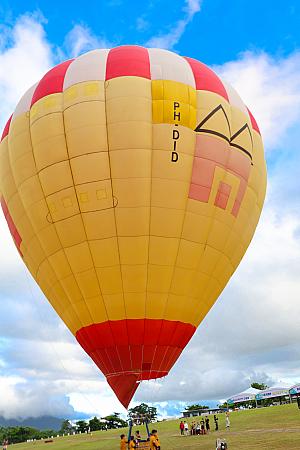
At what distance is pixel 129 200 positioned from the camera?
1455 cm

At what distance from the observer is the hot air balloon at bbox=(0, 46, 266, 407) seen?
14.6 meters

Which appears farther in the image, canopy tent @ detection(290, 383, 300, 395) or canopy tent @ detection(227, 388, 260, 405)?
canopy tent @ detection(227, 388, 260, 405)

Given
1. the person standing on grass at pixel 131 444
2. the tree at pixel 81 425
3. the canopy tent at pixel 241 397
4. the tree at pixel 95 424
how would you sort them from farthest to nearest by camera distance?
the tree at pixel 95 424 < the tree at pixel 81 425 < the canopy tent at pixel 241 397 < the person standing on grass at pixel 131 444

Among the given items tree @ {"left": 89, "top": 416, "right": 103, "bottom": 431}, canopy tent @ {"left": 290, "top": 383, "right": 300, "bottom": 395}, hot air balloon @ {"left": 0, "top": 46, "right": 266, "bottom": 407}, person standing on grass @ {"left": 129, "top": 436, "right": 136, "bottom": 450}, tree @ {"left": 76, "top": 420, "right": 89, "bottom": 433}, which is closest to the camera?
hot air balloon @ {"left": 0, "top": 46, "right": 266, "bottom": 407}

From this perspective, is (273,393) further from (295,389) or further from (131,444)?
(131,444)

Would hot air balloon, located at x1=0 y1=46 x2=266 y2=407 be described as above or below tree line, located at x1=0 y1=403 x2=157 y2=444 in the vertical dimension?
above

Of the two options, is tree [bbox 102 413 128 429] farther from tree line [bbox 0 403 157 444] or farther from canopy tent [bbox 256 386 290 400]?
canopy tent [bbox 256 386 290 400]

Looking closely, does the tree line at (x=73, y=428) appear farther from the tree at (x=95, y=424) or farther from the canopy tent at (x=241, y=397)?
the canopy tent at (x=241, y=397)

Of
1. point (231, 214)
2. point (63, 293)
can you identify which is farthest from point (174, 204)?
Answer: point (63, 293)

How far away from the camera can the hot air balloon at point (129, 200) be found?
14.6 m

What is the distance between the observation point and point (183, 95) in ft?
50.8

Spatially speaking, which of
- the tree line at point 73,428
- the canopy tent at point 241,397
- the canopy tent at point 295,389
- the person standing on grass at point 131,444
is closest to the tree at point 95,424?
the tree line at point 73,428

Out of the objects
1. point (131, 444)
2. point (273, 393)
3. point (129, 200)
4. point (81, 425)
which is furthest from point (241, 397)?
point (129, 200)

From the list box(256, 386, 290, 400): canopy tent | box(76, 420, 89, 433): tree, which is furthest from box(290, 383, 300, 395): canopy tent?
box(76, 420, 89, 433): tree
